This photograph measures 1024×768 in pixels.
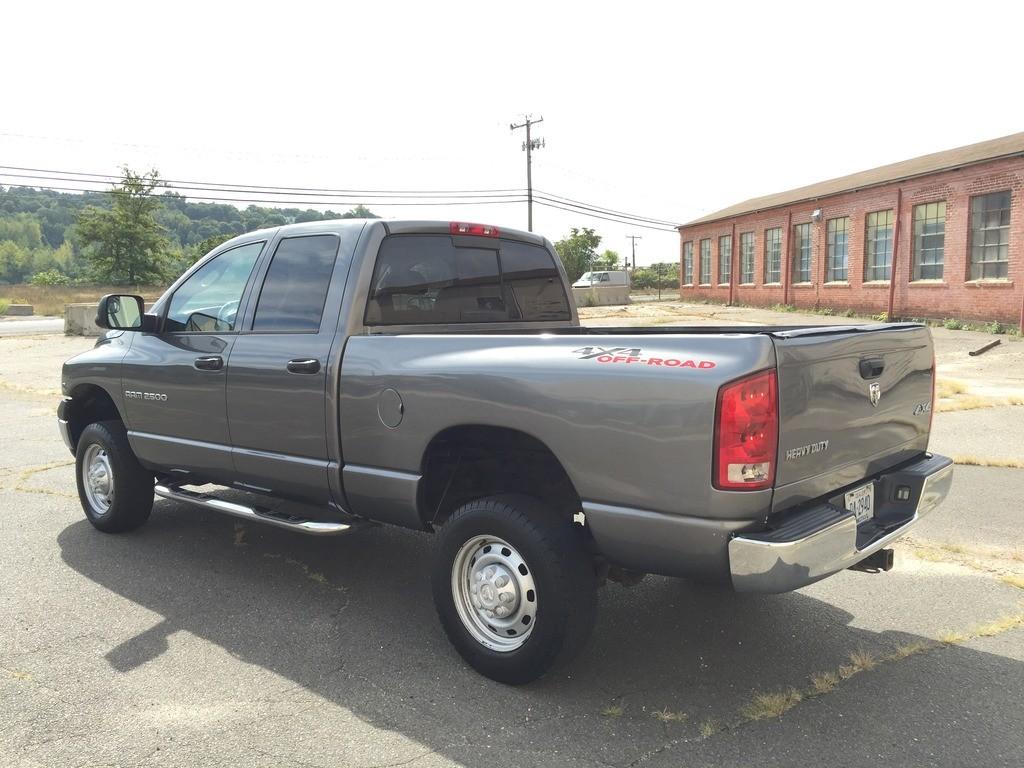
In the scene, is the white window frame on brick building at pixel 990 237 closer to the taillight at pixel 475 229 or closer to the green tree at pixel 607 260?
the taillight at pixel 475 229

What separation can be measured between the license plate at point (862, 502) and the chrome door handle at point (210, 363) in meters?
3.33

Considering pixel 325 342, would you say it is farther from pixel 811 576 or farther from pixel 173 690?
pixel 811 576

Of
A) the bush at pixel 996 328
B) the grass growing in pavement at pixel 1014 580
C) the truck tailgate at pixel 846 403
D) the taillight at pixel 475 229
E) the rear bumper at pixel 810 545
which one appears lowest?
the grass growing in pavement at pixel 1014 580

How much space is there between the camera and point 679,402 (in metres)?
2.82

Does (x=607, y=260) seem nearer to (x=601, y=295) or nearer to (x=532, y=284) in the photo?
(x=601, y=295)

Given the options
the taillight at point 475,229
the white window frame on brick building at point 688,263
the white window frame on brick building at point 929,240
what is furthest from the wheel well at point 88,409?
the white window frame on brick building at point 688,263

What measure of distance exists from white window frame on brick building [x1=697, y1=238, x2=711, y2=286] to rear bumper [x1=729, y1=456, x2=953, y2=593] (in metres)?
38.5

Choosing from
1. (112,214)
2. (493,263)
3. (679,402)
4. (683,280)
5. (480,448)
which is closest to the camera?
(679,402)

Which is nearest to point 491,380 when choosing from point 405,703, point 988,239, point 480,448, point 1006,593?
point 480,448

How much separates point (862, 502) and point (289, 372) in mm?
2809

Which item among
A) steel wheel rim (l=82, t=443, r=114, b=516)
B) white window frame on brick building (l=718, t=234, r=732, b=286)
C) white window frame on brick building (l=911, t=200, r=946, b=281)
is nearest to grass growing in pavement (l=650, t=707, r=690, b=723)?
steel wheel rim (l=82, t=443, r=114, b=516)

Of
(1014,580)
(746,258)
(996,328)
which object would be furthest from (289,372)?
(746,258)

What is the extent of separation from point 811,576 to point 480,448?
1553 mm

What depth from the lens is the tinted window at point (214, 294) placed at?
471 centimetres
